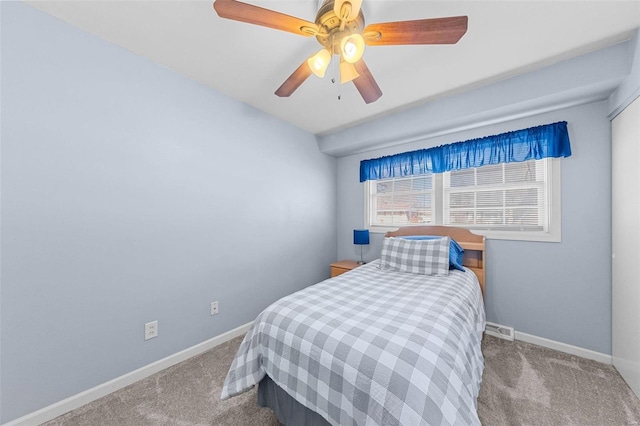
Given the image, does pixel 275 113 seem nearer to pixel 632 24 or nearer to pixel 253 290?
pixel 253 290

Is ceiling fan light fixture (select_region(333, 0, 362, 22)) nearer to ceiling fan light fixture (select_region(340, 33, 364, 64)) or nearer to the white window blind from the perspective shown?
ceiling fan light fixture (select_region(340, 33, 364, 64))

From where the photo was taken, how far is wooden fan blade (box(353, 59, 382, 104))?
146 centimetres

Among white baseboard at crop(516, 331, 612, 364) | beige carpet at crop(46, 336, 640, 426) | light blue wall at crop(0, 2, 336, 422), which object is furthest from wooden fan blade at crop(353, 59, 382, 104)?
white baseboard at crop(516, 331, 612, 364)

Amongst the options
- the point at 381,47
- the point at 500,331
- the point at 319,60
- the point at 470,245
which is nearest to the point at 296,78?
the point at 319,60

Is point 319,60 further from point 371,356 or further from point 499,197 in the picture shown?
point 499,197

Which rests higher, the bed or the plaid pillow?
the plaid pillow

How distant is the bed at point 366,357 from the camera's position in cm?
92

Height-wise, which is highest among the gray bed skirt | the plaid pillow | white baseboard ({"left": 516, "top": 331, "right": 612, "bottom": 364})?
the plaid pillow

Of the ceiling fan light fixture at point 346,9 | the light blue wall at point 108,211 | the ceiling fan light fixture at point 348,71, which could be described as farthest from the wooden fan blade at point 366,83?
the light blue wall at point 108,211

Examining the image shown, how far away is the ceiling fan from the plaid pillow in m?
1.72

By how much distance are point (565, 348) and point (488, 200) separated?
1.47 meters

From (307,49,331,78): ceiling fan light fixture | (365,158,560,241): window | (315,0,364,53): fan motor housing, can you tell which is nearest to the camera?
(315,0,364,53): fan motor housing

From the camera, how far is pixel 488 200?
2.58 m

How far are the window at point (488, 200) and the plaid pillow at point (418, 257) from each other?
1.93 feet
